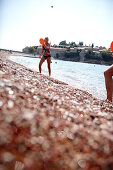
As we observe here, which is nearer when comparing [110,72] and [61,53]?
[110,72]

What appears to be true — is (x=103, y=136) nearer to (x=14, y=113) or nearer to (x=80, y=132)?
(x=80, y=132)

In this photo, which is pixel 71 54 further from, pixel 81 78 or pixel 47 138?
pixel 47 138

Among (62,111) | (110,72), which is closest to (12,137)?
(62,111)

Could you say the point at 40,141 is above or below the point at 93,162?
above

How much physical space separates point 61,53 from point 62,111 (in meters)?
118

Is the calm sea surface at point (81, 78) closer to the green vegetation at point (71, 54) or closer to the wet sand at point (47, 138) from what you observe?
the wet sand at point (47, 138)

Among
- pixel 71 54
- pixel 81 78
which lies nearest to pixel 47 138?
pixel 81 78

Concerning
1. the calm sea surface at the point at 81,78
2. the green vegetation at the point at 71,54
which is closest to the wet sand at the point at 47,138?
the calm sea surface at the point at 81,78

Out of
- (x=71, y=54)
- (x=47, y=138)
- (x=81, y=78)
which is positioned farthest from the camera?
(x=71, y=54)

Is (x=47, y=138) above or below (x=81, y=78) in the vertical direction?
above

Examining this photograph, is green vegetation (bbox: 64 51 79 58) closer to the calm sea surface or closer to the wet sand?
the calm sea surface

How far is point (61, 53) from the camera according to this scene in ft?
380

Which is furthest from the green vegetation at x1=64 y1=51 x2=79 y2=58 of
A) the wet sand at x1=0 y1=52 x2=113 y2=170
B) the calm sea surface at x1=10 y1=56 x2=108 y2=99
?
the wet sand at x1=0 y1=52 x2=113 y2=170

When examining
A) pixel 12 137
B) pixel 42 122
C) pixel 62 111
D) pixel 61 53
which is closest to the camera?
pixel 12 137
